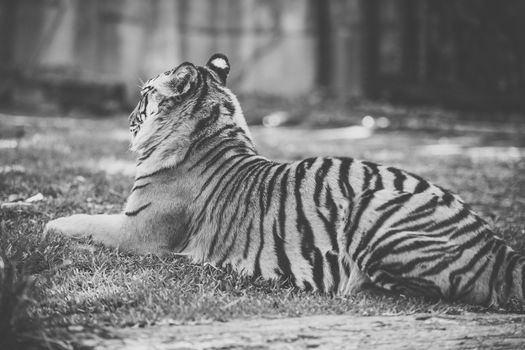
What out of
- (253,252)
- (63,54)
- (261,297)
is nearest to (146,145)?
(253,252)

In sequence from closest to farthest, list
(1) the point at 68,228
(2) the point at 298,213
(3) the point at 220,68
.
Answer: (2) the point at 298,213, (1) the point at 68,228, (3) the point at 220,68

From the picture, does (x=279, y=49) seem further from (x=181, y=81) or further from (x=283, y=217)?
(x=283, y=217)

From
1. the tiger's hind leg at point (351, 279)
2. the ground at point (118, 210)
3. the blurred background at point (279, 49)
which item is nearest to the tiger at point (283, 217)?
the tiger's hind leg at point (351, 279)

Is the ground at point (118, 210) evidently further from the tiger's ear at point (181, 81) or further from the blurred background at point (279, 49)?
the blurred background at point (279, 49)

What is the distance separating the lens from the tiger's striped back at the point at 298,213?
363 cm

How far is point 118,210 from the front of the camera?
5418 millimetres

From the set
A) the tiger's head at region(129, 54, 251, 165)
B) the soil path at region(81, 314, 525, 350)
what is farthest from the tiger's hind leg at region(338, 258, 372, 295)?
the tiger's head at region(129, 54, 251, 165)

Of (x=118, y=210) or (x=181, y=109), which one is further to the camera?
(x=118, y=210)

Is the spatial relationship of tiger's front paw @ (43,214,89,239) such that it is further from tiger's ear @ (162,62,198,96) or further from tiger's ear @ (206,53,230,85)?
tiger's ear @ (206,53,230,85)

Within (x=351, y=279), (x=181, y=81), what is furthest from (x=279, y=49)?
(x=351, y=279)

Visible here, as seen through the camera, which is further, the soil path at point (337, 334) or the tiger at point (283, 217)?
the tiger at point (283, 217)

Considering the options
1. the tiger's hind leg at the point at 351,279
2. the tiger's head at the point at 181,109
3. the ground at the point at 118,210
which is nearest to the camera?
the ground at the point at 118,210

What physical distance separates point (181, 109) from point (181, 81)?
0.21 meters

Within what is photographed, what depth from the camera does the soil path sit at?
2.82 meters
